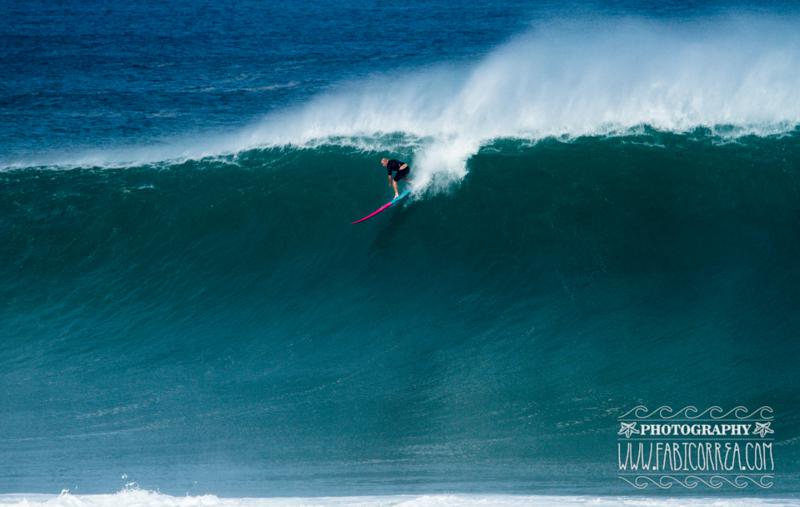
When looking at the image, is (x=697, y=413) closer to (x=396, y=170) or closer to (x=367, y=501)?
(x=367, y=501)

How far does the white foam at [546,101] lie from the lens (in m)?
18.1

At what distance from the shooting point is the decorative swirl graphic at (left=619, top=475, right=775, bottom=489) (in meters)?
10.8

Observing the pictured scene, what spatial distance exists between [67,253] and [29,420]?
4.79 metres

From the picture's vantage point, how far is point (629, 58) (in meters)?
21.9

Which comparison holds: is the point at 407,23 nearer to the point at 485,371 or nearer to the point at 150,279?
the point at 150,279

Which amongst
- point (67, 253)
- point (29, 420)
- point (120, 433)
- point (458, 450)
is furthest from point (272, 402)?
point (67, 253)

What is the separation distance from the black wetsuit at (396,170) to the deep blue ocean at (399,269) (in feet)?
2.63

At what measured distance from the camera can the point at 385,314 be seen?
46.3ft

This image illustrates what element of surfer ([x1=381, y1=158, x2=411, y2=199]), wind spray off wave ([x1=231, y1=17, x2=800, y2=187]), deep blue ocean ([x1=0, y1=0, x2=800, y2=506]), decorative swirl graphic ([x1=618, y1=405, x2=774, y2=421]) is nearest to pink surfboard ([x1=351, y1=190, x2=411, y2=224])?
surfer ([x1=381, y1=158, x2=411, y2=199])

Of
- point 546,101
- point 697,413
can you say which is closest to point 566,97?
point 546,101

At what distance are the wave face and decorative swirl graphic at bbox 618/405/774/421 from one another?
0.19 metres

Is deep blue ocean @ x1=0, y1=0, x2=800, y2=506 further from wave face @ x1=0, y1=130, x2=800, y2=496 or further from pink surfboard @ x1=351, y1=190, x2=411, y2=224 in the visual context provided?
pink surfboard @ x1=351, y1=190, x2=411, y2=224

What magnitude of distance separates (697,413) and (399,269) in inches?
250

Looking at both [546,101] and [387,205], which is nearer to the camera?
[387,205]
